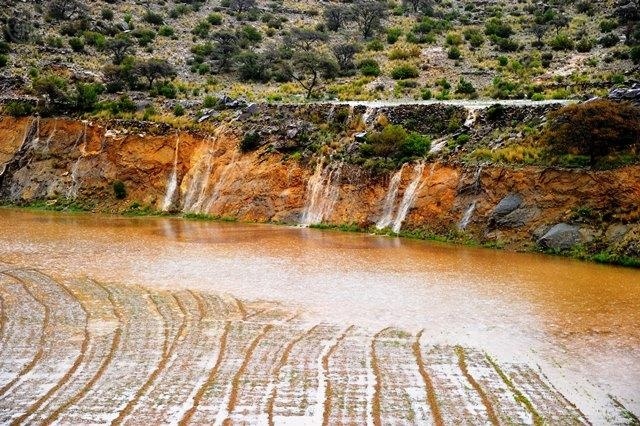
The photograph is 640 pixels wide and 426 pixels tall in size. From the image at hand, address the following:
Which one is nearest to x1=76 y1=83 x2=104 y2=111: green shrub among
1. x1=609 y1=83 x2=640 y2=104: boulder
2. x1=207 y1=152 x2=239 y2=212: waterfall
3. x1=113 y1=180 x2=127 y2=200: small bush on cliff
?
x1=113 y1=180 x2=127 y2=200: small bush on cliff

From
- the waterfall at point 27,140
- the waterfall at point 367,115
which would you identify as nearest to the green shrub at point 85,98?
the waterfall at point 27,140

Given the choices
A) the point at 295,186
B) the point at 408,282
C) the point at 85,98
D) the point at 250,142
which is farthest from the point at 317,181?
the point at 85,98

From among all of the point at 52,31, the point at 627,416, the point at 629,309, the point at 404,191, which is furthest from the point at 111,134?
the point at 627,416

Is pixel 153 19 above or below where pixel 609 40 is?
below

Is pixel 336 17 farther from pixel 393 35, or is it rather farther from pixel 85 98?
pixel 85 98

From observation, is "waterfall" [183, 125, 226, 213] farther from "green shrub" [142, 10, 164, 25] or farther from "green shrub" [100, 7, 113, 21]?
"green shrub" [100, 7, 113, 21]

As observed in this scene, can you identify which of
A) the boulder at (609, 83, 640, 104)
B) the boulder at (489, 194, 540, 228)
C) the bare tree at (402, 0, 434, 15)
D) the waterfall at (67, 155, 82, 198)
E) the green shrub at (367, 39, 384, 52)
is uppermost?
the bare tree at (402, 0, 434, 15)
